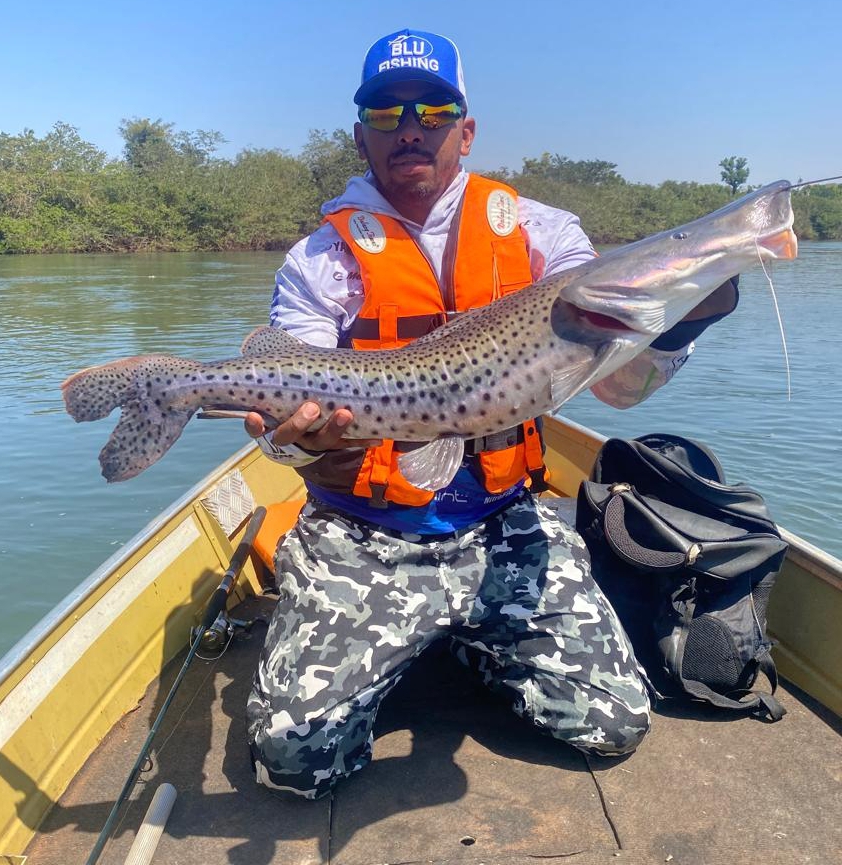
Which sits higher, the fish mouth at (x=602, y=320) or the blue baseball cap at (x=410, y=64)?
the blue baseball cap at (x=410, y=64)

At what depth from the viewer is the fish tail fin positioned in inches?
128

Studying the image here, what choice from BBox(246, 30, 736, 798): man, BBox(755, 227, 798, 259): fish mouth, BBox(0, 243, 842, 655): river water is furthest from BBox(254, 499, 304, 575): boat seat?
BBox(755, 227, 798, 259): fish mouth

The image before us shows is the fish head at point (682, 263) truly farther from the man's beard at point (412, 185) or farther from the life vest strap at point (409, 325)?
the man's beard at point (412, 185)

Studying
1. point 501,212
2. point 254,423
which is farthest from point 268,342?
point 501,212

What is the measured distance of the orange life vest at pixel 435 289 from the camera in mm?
3777

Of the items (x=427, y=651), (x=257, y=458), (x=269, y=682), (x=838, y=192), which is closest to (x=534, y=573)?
(x=427, y=651)

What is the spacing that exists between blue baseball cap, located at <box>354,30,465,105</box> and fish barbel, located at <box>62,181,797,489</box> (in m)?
1.29

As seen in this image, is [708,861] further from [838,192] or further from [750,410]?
[838,192]

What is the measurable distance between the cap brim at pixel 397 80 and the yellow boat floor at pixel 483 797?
311cm

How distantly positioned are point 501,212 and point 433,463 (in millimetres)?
1526

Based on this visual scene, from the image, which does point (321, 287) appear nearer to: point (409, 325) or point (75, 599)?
point (409, 325)

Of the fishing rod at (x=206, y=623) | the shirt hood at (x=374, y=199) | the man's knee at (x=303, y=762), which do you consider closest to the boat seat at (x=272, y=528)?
the fishing rod at (x=206, y=623)

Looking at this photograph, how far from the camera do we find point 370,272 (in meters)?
3.87

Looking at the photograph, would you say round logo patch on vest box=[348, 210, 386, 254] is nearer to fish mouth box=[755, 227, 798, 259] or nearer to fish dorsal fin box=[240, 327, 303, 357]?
fish dorsal fin box=[240, 327, 303, 357]
